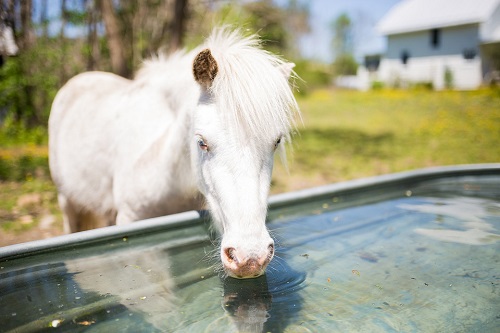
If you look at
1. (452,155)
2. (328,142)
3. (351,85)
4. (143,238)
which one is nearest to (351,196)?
(143,238)

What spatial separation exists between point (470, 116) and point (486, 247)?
11.5m

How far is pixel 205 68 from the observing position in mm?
1975

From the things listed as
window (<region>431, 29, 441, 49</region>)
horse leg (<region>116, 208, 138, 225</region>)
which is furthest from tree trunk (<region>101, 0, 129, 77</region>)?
window (<region>431, 29, 441, 49</region>)

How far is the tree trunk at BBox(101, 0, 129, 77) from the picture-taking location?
20.1ft

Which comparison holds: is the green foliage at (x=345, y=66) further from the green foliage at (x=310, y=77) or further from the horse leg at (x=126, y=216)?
the horse leg at (x=126, y=216)

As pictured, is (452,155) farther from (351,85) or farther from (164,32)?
(351,85)

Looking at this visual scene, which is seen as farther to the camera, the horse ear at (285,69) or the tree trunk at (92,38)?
the tree trunk at (92,38)

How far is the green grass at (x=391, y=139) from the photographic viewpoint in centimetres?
712

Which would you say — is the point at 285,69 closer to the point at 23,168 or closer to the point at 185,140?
the point at 185,140

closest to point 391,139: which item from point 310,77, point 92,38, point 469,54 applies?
point 92,38

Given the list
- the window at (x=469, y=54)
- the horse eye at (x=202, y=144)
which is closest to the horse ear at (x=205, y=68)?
the horse eye at (x=202, y=144)

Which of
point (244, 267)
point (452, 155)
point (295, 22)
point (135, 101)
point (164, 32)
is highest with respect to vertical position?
point (295, 22)

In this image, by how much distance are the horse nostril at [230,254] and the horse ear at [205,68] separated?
83 cm

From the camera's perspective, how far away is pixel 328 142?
380 inches
